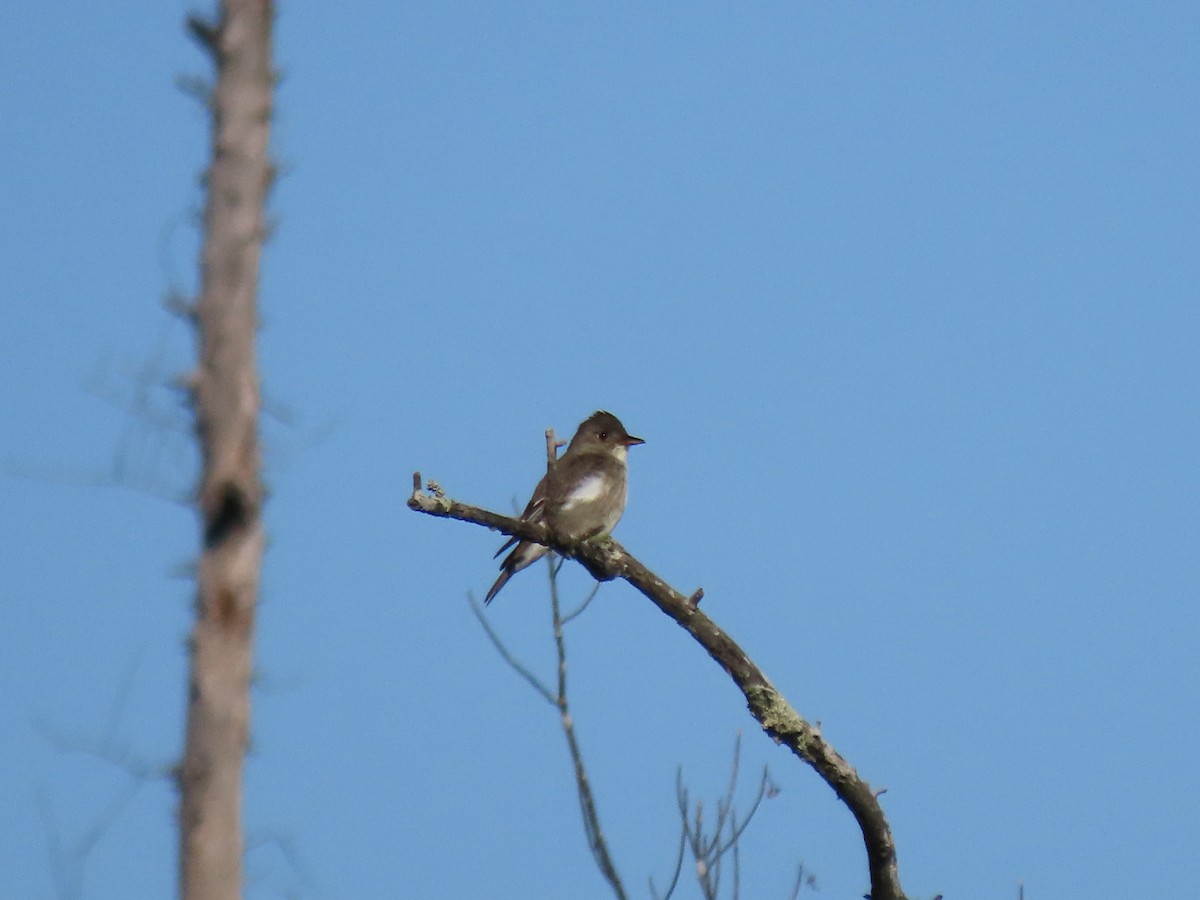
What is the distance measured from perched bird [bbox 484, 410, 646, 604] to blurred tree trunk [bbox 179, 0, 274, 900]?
22.2 feet

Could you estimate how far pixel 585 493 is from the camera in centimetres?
1242

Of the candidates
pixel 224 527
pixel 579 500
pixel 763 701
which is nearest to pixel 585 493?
pixel 579 500

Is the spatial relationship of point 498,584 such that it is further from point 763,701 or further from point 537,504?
point 763,701

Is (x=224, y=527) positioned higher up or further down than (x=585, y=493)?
further down

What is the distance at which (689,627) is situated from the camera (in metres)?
8.07

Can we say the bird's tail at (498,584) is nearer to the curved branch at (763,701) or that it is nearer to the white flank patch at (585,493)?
the white flank patch at (585,493)

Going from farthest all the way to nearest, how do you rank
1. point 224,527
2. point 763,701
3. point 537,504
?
point 537,504 → point 763,701 → point 224,527

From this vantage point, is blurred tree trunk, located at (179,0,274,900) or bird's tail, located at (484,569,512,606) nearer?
blurred tree trunk, located at (179,0,274,900)

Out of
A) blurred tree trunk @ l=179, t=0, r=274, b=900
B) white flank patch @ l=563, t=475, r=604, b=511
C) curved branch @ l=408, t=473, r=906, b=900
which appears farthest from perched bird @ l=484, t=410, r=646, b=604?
blurred tree trunk @ l=179, t=0, r=274, b=900

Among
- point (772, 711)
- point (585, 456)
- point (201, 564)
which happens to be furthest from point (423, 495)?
point (585, 456)

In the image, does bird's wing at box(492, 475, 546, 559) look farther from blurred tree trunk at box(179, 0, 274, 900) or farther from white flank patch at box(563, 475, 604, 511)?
blurred tree trunk at box(179, 0, 274, 900)

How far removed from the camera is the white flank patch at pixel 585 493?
12383 mm

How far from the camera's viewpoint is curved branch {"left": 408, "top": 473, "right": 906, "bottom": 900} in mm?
7660

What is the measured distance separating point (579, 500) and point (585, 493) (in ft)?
0.23
